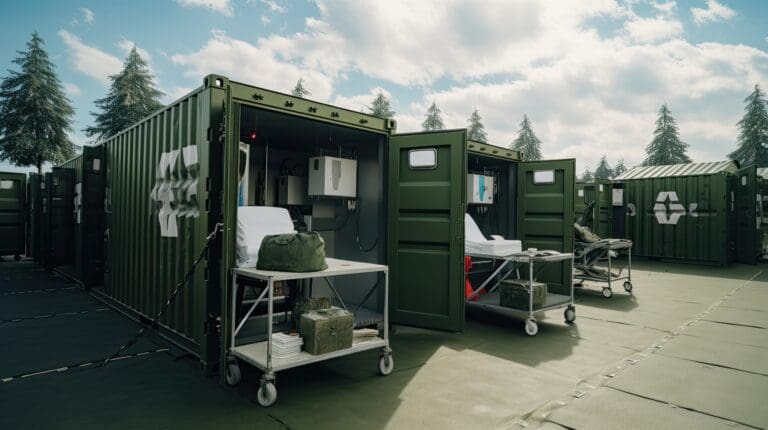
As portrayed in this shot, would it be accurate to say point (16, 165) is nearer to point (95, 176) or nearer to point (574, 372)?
point (95, 176)

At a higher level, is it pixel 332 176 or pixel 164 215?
pixel 332 176

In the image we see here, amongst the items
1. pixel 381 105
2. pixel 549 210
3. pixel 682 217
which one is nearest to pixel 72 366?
pixel 549 210

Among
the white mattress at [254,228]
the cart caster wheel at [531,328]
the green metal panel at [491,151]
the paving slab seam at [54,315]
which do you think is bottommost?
the paving slab seam at [54,315]

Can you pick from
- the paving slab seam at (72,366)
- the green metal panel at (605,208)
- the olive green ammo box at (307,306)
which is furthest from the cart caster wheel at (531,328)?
the green metal panel at (605,208)

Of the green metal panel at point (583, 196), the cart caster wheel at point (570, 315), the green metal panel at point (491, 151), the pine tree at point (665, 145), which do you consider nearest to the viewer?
the cart caster wheel at point (570, 315)

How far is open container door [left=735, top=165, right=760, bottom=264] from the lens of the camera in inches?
487

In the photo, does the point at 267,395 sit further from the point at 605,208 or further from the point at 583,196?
the point at 583,196

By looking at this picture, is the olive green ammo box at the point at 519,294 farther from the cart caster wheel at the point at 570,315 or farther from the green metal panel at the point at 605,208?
the green metal panel at the point at 605,208

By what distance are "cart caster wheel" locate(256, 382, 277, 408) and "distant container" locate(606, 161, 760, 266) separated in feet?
43.8

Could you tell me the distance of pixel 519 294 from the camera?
5.46m

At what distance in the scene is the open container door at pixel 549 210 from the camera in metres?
6.87

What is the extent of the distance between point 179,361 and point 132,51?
1126 inches

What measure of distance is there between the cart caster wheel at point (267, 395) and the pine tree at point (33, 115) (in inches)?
1018

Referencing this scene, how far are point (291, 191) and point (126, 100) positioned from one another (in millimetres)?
24763
